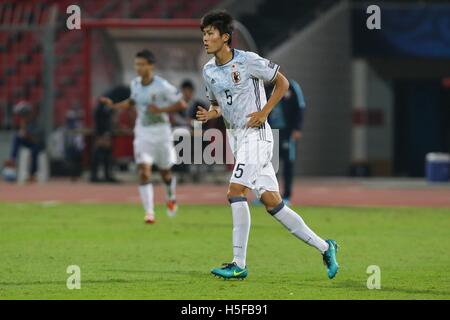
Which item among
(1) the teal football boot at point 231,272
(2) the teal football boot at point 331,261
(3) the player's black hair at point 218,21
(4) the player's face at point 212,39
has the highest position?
(3) the player's black hair at point 218,21

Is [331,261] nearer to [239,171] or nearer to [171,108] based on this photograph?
[239,171]

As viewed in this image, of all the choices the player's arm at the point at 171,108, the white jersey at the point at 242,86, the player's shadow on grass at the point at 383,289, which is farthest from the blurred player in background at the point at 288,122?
the player's shadow on grass at the point at 383,289

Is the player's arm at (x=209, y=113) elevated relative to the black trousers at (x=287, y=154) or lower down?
elevated

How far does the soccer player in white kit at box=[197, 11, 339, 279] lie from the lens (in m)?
11.4

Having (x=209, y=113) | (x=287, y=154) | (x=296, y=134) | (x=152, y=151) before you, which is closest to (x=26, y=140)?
(x=287, y=154)

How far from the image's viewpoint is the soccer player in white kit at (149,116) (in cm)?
1805

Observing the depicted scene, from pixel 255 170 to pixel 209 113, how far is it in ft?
2.23

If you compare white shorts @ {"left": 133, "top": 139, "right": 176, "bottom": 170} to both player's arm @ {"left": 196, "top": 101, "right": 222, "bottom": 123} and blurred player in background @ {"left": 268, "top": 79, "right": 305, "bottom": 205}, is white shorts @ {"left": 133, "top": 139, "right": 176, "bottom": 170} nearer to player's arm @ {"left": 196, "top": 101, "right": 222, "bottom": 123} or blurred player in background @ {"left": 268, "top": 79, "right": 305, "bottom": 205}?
blurred player in background @ {"left": 268, "top": 79, "right": 305, "bottom": 205}

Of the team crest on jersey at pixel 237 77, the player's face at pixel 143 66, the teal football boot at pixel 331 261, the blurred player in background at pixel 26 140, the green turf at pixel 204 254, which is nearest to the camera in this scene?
the green turf at pixel 204 254

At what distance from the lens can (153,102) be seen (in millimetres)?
18312

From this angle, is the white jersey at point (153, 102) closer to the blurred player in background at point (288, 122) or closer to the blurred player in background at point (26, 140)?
the blurred player in background at point (288, 122)

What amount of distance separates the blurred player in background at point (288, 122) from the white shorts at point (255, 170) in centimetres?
964
